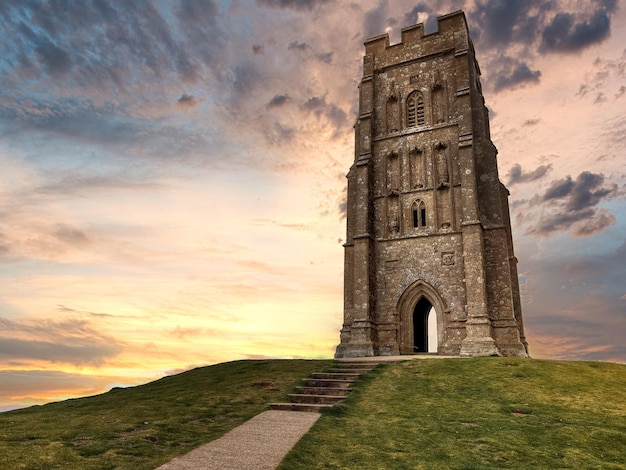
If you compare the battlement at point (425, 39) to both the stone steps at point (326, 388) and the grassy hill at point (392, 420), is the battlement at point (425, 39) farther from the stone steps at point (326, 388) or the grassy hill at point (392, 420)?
the stone steps at point (326, 388)

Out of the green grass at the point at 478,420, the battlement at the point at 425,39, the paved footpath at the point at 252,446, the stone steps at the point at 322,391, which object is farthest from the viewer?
the battlement at the point at 425,39

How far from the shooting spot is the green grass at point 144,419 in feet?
31.2

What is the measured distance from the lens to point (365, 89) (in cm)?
3403

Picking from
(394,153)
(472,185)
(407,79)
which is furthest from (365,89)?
(472,185)

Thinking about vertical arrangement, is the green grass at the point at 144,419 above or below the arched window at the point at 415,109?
below

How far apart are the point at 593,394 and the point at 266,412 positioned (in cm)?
1113

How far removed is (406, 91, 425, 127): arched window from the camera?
1277 inches

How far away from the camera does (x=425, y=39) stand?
110ft

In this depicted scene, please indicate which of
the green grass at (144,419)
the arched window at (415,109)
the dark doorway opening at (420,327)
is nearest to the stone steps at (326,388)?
the green grass at (144,419)

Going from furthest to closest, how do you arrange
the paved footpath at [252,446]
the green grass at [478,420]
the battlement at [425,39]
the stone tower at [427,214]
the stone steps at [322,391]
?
the battlement at [425,39]
the stone tower at [427,214]
the stone steps at [322,391]
the green grass at [478,420]
the paved footpath at [252,446]

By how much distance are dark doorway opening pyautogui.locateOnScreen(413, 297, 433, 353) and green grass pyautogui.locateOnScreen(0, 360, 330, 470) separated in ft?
36.3

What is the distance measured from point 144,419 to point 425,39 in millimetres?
31413

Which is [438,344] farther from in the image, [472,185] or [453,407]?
[453,407]

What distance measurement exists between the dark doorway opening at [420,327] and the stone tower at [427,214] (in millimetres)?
92
